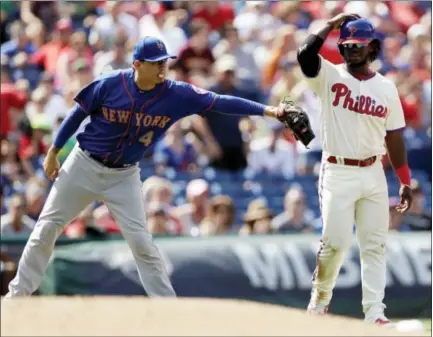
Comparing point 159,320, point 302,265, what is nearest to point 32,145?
point 302,265

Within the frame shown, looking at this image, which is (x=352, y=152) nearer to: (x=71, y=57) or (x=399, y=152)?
(x=399, y=152)

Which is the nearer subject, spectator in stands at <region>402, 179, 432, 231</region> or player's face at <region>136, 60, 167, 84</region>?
player's face at <region>136, 60, 167, 84</region>

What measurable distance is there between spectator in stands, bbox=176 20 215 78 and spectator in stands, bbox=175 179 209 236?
8.07 ft

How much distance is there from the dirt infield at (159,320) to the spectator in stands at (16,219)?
5.85 m

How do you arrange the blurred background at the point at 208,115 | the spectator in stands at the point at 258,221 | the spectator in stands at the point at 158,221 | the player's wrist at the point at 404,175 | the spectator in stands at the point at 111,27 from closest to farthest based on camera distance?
the player's wrist at the point at 404,175, the spectator in stands at the point at 158,221, the spectator in stands at the point at 258,221, the blurred background at the point at 208,115, the spectator in stands at the point at 111,27

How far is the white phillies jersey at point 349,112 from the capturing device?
8.77 metres

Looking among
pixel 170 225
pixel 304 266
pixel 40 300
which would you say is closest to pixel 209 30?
pixel 170 225

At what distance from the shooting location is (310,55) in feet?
28.5

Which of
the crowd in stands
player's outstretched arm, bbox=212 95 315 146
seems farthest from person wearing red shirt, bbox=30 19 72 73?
player's outstretched arm, bbox=212 95 315 146

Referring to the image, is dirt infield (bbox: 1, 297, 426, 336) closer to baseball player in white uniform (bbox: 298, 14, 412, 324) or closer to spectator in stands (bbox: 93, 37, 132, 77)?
baseball player in white uniform (bbox: 298, 14, 412, 324)

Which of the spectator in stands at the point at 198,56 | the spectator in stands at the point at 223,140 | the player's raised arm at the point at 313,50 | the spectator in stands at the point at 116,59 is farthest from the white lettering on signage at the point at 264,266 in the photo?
the spectator in stands at the point at 198,56

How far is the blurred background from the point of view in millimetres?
12844

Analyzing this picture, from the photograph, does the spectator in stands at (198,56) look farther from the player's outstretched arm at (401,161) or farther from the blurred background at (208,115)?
the player's outstretched arm at (401,161)

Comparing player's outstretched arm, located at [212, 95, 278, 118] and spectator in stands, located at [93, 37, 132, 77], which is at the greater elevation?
player's outstretched arm, located at [212, 95, 278, 118]
